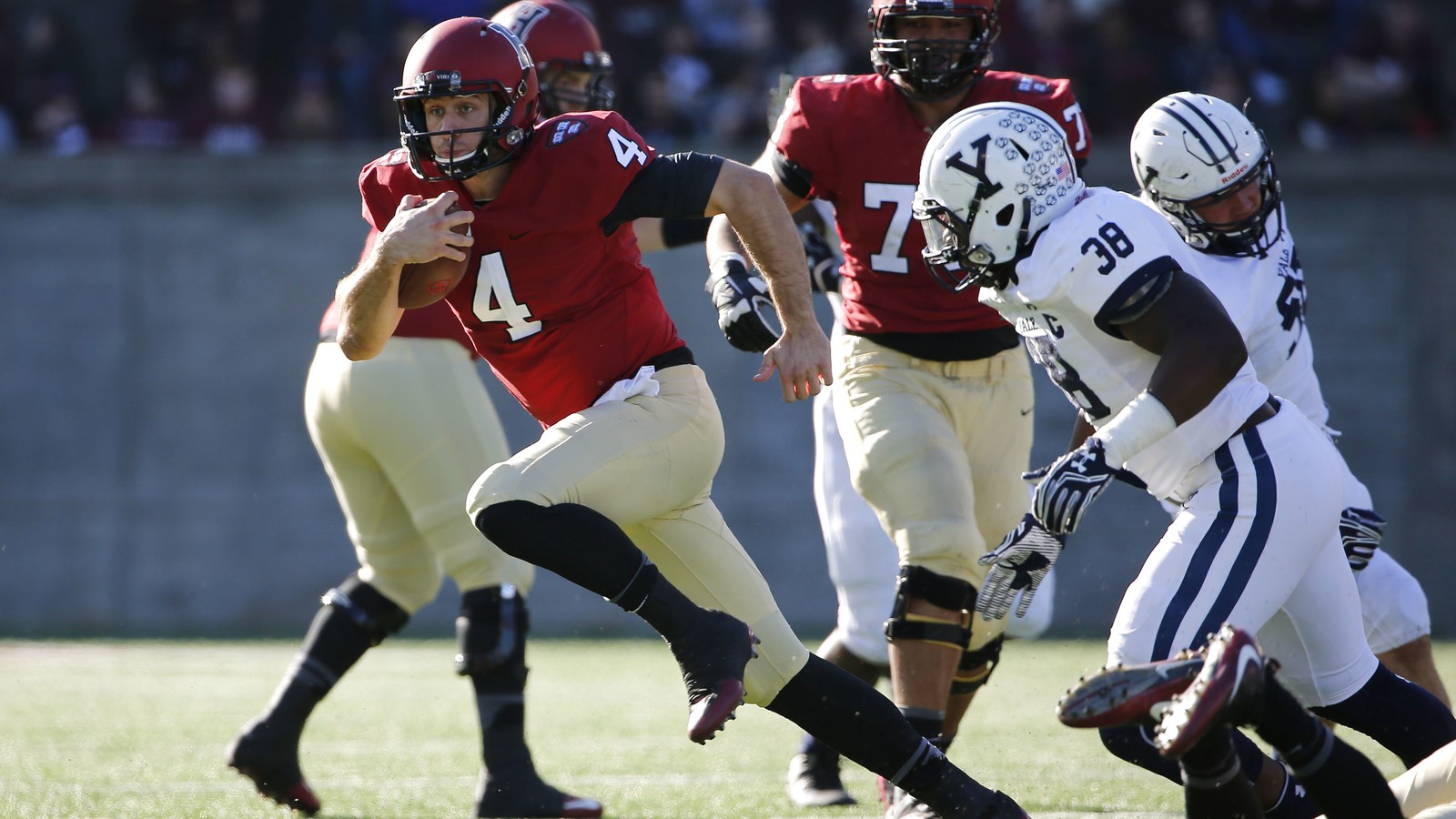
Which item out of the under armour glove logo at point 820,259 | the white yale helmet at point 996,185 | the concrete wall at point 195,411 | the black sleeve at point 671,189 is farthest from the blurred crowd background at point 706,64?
the white yale helmet at point 996,185

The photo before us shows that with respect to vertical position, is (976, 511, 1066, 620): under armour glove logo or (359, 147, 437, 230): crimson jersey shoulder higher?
(359, 147, 437, 230): crimson jersey shoulder

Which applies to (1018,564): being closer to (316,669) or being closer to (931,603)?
(931,603)

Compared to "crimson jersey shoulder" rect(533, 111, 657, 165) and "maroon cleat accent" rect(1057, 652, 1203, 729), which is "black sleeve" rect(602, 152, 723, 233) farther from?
"maroon cleat accent" rect(1057, 652, 1203, 729)

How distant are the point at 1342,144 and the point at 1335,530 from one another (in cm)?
709

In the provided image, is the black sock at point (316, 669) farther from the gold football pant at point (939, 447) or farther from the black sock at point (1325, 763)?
the black sock at point (1325, 763)

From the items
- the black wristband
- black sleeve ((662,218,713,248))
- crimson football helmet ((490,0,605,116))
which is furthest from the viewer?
crimson football helmet ((490,0,605,116))

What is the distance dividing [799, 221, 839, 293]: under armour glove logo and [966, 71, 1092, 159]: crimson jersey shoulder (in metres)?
0.84

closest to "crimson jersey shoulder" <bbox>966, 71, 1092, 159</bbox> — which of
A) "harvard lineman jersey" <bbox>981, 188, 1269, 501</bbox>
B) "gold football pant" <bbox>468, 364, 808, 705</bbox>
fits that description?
"harvard lineman jersey" <bbox>981, 188, 1269, 501</bbox>

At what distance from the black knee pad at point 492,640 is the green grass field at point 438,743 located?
12.6 inches

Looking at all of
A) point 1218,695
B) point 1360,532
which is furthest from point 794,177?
point 1218,695

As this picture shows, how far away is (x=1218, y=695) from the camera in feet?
8.67

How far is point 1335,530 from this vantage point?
313 cm

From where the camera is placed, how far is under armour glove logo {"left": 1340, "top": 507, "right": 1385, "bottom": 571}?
3662 mm

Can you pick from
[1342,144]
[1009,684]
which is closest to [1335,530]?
[1009,684]
